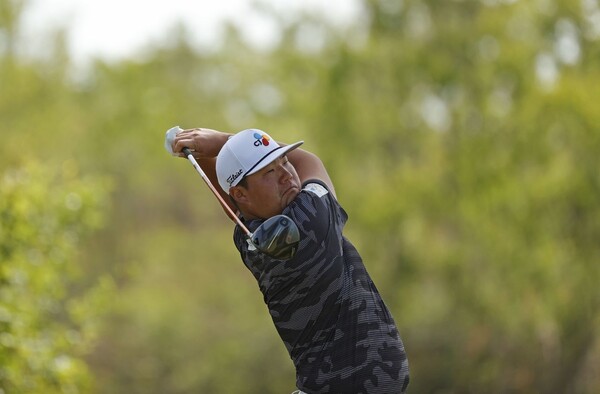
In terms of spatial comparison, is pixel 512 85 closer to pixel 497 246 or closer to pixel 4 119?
pixel 497 246

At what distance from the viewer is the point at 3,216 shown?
30.9 ft

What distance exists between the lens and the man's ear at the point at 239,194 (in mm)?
4219

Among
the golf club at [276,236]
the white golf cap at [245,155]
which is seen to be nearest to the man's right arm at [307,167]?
the white golf cap at [245,155]

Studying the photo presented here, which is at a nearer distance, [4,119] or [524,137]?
[524,137]

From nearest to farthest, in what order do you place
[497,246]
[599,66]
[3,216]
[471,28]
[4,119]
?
1. [3,216]
2. [599,66]
3. [497,246]
4. [471,28]
5. [4,119]

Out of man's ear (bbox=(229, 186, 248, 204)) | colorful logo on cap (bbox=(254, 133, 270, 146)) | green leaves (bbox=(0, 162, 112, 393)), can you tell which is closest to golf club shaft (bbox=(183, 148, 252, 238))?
man's ear (bbox=(229, 186, 248, 204))

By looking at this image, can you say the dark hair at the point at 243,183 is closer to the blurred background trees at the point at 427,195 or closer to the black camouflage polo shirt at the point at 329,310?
the black camouflage polo shirt at the point at 329,310

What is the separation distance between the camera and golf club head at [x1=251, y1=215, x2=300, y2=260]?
3746 millimetres

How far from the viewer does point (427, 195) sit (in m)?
23.5

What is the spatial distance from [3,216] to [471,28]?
50.8 ft

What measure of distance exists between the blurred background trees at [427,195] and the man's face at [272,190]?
10.7 metres

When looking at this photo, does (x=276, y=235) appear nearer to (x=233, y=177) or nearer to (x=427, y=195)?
(x=233, y=177)

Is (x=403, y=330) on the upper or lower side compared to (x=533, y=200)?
lower

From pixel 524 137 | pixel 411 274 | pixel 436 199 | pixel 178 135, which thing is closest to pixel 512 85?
pixel 524 137
